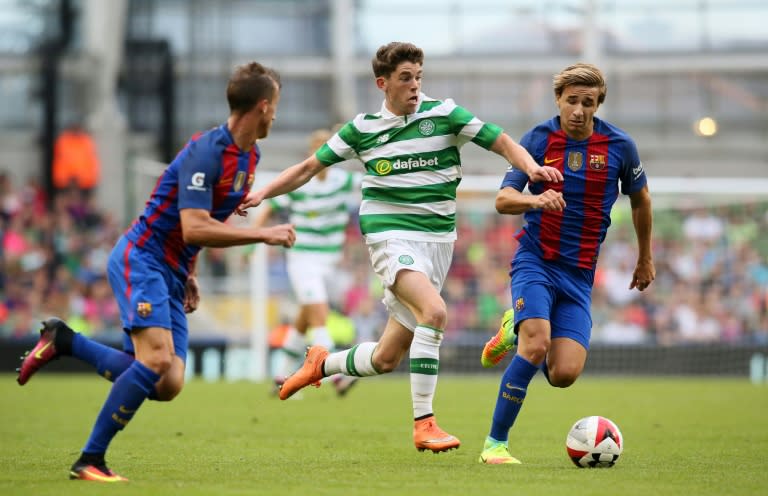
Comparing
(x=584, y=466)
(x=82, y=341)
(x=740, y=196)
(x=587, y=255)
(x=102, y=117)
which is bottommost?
(x=584, y=466)

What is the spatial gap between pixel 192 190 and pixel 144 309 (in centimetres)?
62

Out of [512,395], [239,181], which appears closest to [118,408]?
[239,181]

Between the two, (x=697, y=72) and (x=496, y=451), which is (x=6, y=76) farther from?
(x=496, y=451)

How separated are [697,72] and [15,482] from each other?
22.8 meters

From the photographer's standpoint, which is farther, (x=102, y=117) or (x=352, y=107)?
(x=352, y=107)

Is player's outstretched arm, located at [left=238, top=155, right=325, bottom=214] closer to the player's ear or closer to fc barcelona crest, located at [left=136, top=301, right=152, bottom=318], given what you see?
the player's ear

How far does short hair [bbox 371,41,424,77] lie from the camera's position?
7.08 meters

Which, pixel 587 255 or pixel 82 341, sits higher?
pixel 587 255

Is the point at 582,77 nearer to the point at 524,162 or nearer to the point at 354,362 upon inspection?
the point at 524,162

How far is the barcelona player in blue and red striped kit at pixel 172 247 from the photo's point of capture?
586 centimetres

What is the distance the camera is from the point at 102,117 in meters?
24.4

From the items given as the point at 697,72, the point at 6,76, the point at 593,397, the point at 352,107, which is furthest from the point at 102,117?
the point at 593,397

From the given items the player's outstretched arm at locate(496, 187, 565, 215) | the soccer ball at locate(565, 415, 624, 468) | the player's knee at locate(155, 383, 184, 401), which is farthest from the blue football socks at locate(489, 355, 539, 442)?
the player's knee at locate(155, 383, 184, 401)

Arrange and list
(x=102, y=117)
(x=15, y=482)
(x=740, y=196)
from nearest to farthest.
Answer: (x=15, y=482) < (x=740, y=196) < (x=102, y=117)
